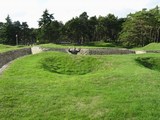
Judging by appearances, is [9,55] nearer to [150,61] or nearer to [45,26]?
[150,61]

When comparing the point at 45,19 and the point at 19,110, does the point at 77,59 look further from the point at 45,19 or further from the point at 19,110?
the point at 45,19

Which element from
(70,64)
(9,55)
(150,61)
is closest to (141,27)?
(9,55)

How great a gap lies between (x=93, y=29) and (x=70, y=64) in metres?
72.0

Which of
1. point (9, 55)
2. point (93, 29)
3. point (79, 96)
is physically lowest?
point (79, 96)

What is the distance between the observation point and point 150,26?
6781 cm

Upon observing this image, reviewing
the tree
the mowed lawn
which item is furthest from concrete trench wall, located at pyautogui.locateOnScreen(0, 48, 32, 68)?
the tree

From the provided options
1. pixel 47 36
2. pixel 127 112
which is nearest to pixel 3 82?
pixel 127 112

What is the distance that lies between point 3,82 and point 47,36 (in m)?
69.8

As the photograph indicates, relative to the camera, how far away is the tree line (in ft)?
225

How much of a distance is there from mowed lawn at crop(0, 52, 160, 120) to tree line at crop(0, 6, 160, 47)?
51.8m

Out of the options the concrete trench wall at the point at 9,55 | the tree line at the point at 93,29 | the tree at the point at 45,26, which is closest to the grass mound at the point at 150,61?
the concrete trench wall at the point at 9,55

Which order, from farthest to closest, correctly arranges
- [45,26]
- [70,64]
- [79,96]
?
[45,26], [70,64], [79,96]

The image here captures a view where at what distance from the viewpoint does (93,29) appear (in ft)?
305

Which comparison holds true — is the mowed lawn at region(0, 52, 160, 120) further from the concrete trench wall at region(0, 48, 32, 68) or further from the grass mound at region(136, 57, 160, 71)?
the concrete trench wall at region(0, 48, 32, 68)
